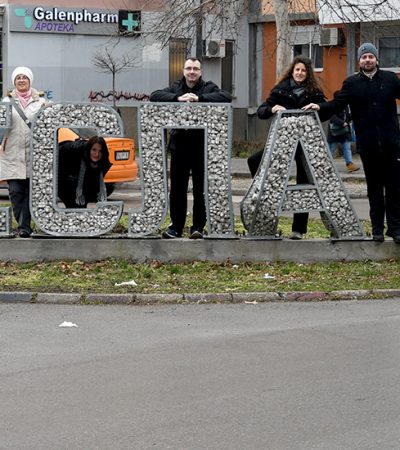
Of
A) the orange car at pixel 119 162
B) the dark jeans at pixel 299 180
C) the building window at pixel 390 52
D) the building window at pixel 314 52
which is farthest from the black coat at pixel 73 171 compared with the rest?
the building window at pixel 314 52

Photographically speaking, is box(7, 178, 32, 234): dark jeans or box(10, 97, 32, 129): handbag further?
box(7, 178, 32, 234): dark jeans

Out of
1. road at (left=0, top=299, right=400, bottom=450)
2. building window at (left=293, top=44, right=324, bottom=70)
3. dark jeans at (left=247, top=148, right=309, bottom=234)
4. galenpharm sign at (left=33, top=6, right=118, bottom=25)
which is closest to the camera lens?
road at (left=0, top=299, right=400, bottom=450)

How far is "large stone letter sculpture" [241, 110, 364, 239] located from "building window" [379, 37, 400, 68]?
2172 cm

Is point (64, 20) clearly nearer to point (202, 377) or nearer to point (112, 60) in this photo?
point (112, 60)

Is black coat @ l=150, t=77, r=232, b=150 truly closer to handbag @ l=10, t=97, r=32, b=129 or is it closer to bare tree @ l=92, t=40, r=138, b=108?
handbag @ l=10, t=97, r=32, b=129

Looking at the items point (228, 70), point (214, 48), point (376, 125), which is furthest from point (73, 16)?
point (376, 125)

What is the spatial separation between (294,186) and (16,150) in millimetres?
2811

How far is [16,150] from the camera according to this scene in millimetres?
13195

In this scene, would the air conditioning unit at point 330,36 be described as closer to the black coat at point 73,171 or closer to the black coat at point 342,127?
the black coat at point 342,127

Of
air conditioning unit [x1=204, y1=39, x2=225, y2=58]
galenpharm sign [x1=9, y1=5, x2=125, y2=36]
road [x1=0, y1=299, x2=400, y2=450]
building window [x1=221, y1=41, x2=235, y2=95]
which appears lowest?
road [x1=0, y1=299, x2=400, y2=450]

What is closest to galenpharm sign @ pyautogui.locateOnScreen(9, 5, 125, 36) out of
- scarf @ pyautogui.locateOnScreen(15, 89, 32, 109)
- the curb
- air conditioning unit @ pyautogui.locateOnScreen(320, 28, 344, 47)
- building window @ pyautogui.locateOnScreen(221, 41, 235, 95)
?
building window @ pyautogui.locateOnScreen(221, 41, 235, 95)

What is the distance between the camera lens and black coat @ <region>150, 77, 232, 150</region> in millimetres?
13125

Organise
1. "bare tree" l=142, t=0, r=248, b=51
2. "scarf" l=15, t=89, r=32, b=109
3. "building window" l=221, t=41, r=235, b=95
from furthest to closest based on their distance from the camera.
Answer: "building window" l=221, t=41, r=235, b=95, "bare tree" l=142, t=0, r=248, b=51, "scarf" l=15, t=89, r=32, b=109

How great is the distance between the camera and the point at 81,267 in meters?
12.6
